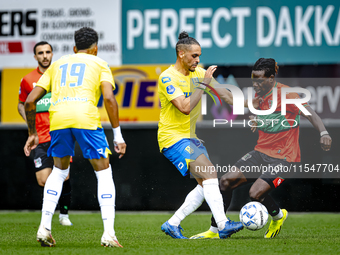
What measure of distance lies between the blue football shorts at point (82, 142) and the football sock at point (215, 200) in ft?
3.60

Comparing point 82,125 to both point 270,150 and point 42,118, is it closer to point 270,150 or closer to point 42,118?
point 270,150

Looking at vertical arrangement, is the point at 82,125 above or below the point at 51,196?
above

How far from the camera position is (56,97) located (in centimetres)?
491

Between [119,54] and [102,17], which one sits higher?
[102,17]

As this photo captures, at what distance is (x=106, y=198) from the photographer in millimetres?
4781

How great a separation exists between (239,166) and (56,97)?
215cm

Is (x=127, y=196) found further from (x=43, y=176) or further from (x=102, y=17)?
(x=102, y=17)

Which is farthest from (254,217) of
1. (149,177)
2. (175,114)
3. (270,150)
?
(149,177)

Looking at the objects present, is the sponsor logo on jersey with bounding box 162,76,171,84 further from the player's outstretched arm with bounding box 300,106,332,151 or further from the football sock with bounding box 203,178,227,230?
the player's outstretched arm with bounding box 300,106,332,151

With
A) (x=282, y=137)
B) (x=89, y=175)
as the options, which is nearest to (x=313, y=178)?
(x=282, y=137)

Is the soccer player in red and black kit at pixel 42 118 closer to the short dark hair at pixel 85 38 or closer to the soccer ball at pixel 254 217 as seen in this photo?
the short dark hair at pixel 85 38

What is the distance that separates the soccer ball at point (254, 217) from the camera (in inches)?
221

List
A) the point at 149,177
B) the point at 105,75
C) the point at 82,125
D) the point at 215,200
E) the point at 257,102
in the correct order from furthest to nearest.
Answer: the point at 149,177 → the point at 257,102 → the point at 215,200 → the point at 105,75 → the point at 82,125

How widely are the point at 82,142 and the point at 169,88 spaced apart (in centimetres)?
111
